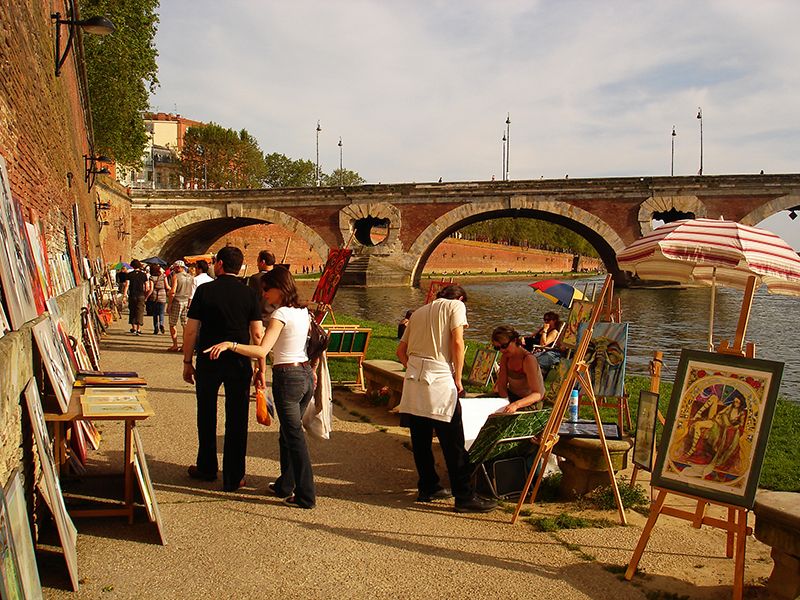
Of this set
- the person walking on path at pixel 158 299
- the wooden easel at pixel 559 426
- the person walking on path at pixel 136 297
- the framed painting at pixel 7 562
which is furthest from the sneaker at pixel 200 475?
the person walking on path at pixel 158 299

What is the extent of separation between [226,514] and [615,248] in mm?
32389

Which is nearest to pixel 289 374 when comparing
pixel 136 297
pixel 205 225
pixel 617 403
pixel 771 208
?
pixel 617 403

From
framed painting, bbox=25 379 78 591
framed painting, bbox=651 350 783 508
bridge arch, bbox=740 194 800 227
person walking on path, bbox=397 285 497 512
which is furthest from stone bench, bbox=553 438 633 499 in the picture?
bridge arch, bbox=740 194 800 227

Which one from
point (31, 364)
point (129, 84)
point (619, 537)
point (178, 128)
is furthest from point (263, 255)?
point (178, 128)

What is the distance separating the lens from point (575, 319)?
31.0 feet

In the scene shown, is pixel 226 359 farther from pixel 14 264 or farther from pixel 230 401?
pixel 14 264

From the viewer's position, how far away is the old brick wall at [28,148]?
3490mm

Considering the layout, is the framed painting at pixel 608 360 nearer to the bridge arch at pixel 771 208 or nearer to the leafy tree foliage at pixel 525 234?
the bridge arch at pixel 771 208

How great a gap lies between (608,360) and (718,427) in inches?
136

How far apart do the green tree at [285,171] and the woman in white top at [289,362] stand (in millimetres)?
79105

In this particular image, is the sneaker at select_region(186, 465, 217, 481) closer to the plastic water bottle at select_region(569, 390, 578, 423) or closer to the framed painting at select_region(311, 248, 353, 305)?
the plastic water bottle at select_region(569, 390, 578, 423)

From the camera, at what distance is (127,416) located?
4137 millimetres

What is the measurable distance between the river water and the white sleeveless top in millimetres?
8512

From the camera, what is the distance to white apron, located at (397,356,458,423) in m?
5.16
